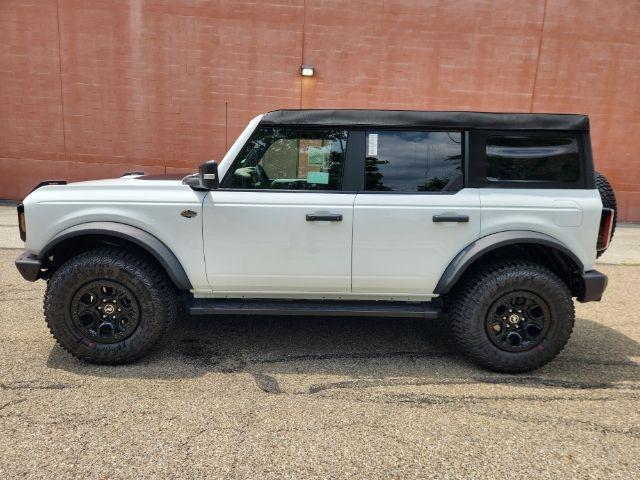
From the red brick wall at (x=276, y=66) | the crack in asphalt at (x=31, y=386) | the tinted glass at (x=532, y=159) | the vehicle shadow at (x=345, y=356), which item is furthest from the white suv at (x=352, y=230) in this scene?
the red brick wall at (x=276, y=66)

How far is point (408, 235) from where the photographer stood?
10.6ft

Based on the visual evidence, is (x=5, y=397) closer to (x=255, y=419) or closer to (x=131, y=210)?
(x=131, y=210)

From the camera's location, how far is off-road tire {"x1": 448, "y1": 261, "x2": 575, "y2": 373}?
10.5 feet

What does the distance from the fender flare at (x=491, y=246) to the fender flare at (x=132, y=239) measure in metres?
1.96

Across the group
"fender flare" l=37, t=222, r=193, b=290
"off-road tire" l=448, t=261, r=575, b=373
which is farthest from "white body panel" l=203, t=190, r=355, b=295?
"off-road tire" l=448, t=261, r=575, b=373

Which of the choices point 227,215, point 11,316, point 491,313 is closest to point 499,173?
point 491,313

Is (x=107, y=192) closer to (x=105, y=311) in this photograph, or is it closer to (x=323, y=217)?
(x=105, y=311)

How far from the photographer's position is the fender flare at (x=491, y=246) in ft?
10.4

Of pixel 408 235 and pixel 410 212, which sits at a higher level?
pixel 410 212

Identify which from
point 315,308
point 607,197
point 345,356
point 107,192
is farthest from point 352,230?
point 607,197

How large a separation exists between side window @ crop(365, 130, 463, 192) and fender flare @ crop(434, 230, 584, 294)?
20.1 inches

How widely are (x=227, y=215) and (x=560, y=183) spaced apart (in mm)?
2434

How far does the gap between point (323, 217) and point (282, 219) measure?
0.97ft

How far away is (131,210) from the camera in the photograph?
3229mm
